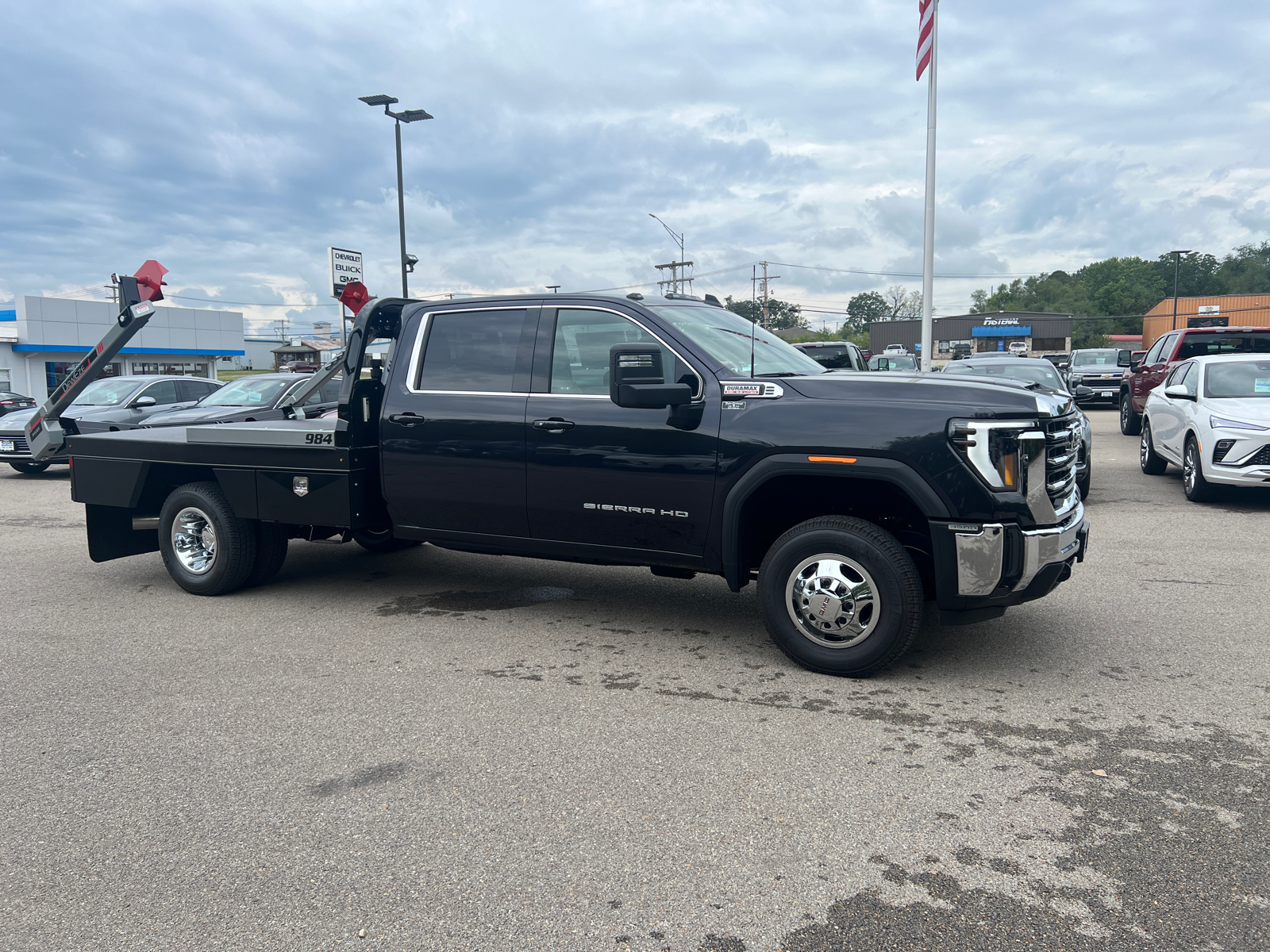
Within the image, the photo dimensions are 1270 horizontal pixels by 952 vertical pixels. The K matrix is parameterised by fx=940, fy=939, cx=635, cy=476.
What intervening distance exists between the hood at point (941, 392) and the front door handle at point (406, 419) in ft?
→ 7.62

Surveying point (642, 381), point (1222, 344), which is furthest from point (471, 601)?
point (1222, 344)

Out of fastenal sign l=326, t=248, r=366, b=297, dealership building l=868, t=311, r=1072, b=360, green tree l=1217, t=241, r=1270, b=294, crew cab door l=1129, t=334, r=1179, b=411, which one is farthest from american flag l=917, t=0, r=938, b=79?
green tree l=1217, t=241, r=1270, b=294

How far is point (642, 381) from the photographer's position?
15.6ft

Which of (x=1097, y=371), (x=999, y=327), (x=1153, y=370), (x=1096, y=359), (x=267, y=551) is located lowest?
(x=267, y=551)

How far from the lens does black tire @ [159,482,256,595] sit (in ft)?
21.5

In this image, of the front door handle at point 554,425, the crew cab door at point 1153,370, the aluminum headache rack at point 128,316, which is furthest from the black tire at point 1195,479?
the aluminum headache rack at point 128,316

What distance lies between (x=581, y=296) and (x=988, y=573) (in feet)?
8.96

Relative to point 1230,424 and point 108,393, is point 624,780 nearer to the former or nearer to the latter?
point 1230,424

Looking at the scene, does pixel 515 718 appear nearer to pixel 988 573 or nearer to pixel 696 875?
pixel 696 875

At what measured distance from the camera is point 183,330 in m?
50.5

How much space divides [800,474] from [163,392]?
13.8m

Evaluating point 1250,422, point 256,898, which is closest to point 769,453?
point 256,898

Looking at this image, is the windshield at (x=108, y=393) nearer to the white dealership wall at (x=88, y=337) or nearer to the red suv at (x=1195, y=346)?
the red suv at (x=1195, y=346)

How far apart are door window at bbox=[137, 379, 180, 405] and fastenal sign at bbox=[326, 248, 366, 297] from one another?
122 inches
